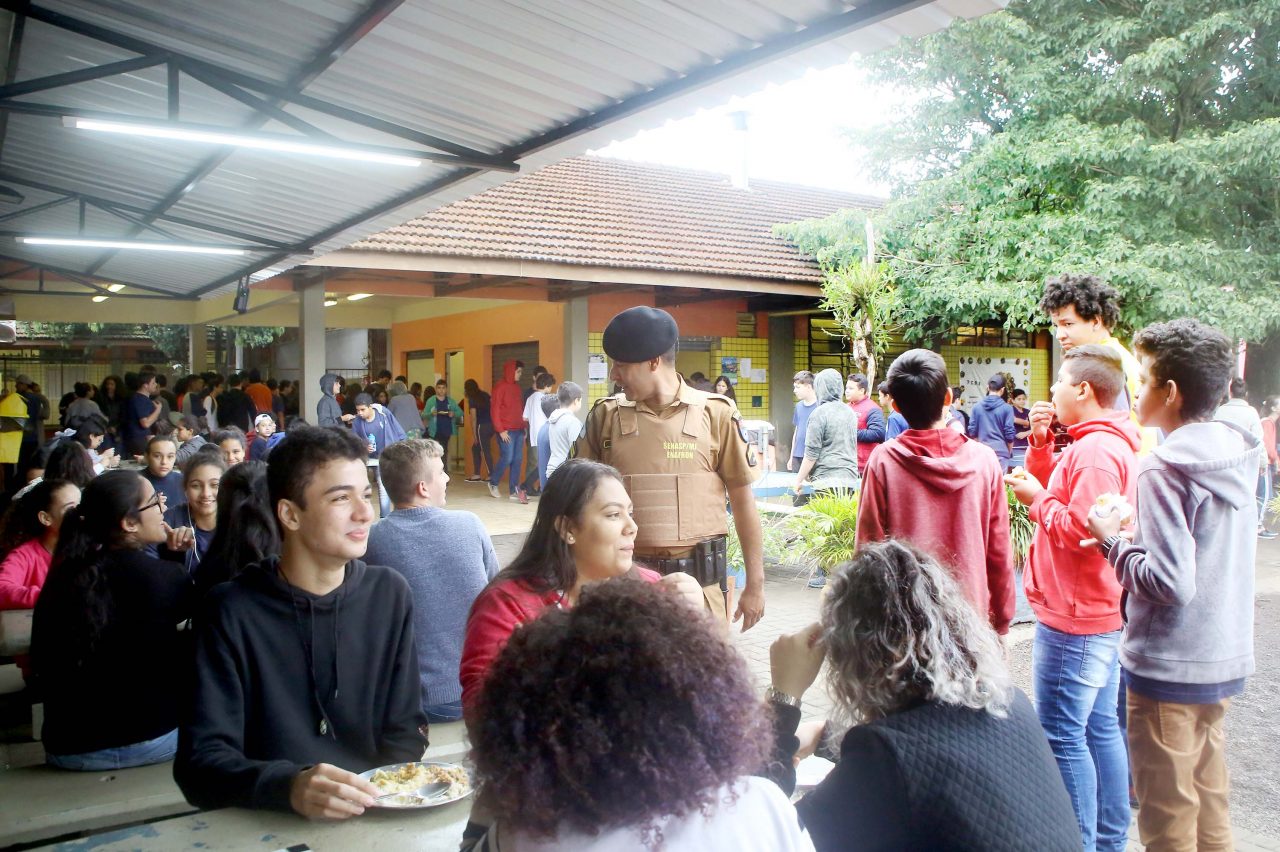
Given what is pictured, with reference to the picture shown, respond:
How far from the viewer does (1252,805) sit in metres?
4.07

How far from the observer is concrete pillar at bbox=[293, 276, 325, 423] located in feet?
41.8

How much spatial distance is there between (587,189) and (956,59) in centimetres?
640

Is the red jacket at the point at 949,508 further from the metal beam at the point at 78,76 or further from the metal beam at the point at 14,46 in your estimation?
the metal beam at the point at 14,46

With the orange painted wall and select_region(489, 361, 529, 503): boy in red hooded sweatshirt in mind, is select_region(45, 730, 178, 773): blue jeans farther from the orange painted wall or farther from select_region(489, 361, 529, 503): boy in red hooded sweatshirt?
the orange painted wall

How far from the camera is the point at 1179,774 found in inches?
109

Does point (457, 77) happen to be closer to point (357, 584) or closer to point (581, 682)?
point (357, 584)

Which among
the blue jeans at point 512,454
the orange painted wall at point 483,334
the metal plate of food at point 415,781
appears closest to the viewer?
the metal plate of food at point 415,781

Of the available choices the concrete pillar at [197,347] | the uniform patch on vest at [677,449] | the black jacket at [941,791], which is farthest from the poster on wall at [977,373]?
the black jacket at [941,791]

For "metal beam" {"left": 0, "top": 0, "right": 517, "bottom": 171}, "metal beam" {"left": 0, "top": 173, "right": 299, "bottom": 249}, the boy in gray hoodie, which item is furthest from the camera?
"metal beam" {"left": 0, "top": 173, "right": 299, "bottom": 249}

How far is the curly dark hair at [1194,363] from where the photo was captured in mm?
2828

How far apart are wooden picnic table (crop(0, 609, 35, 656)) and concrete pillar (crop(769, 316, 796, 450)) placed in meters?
13.7

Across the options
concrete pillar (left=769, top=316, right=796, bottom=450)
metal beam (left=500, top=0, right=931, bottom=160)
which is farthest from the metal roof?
concrete pillar (left=769, top=316, right=796, bottom=450)

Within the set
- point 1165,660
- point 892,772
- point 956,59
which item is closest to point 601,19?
A: point 1165,660

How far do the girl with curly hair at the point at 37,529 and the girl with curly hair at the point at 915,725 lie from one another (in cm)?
371
